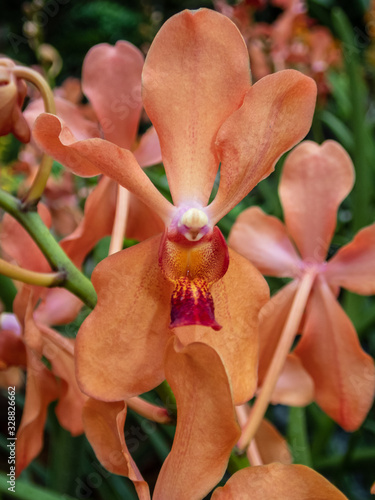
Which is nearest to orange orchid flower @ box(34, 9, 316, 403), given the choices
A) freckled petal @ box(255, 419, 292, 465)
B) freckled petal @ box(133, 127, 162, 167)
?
freckled petal @ box(133, 127, 162, 167)

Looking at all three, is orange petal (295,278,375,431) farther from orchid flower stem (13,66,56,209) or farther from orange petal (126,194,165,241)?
orchid flower stem (13,66,56,209)

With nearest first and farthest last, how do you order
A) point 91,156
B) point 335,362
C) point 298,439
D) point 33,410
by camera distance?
point 91,156, point 33,410, point 335,362, point 298,439

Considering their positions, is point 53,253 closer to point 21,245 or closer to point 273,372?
point 21,245

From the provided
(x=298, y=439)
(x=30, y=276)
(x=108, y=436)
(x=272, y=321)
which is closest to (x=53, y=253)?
(x=30, y=276)

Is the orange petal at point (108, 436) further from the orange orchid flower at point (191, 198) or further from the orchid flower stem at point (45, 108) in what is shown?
the orchid flower stem at point (45, 108)

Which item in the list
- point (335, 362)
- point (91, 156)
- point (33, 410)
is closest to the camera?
point (91, 156)

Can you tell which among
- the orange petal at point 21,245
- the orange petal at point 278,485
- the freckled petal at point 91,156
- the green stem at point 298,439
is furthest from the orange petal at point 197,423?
the green stem at point 298,439

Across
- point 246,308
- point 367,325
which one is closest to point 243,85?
point 246,308

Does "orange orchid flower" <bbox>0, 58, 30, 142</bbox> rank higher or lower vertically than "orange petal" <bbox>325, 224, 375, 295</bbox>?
higher
